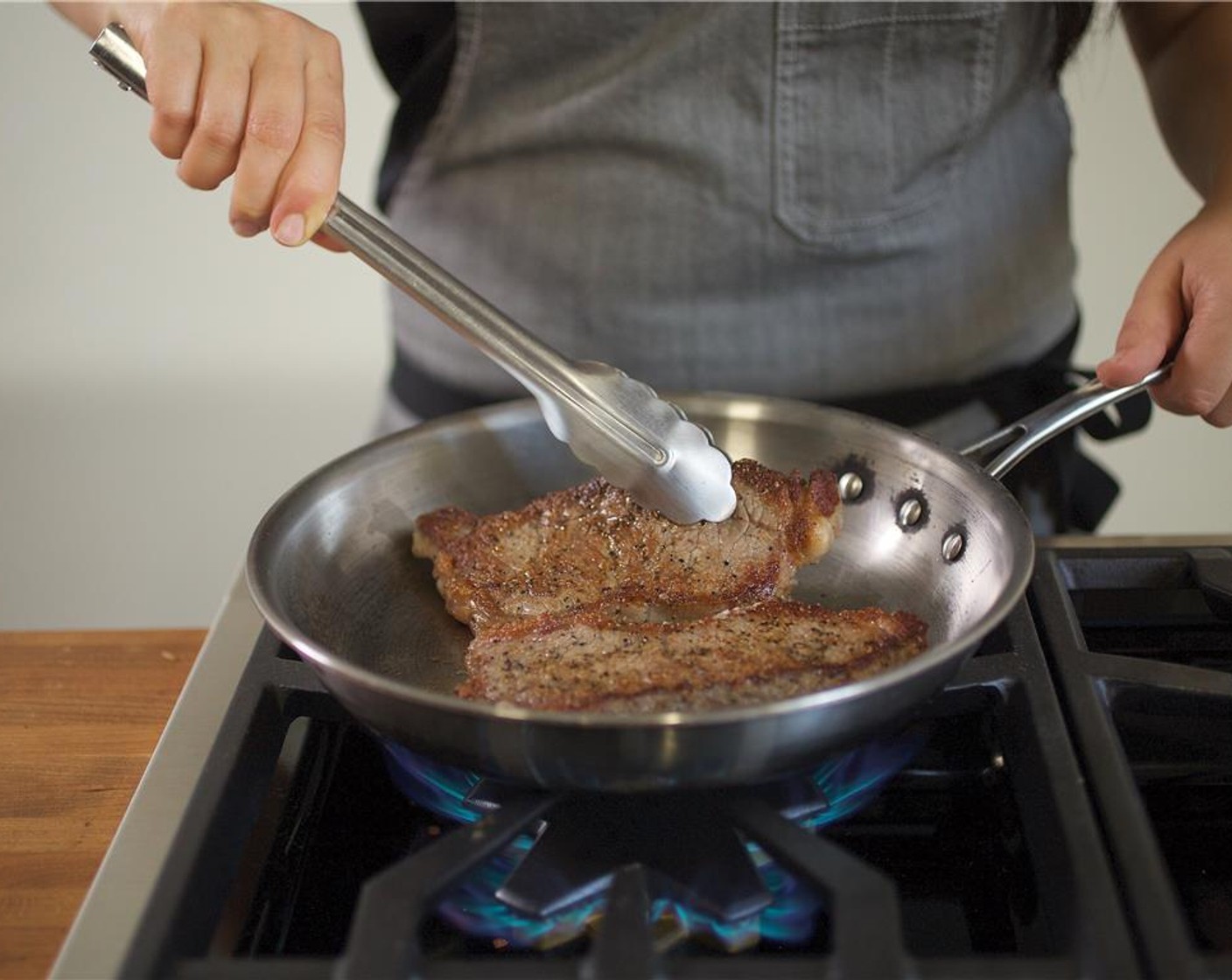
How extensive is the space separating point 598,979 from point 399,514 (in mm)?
484

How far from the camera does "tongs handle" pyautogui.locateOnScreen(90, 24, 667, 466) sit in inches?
30.1

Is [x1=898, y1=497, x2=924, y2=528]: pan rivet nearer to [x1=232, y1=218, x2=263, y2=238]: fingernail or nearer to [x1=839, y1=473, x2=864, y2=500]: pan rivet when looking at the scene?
[x1=839, y1=473, x2=864, y2=500]: pan rivet

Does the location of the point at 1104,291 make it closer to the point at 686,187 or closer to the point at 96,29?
the point at 686,187

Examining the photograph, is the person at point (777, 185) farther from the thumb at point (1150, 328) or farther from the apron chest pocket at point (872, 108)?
the thumb at point (1150, 328)

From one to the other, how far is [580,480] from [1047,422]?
359mm

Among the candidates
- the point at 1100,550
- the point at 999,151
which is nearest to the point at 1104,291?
the point at 999,151

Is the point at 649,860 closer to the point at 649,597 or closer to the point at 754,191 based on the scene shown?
the point at 649,597

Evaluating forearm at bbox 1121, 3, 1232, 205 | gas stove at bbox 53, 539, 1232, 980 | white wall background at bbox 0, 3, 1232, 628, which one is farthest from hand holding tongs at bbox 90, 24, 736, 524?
white wall background at bbox 0, 3, 1232, 628

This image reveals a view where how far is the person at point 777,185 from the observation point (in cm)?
106

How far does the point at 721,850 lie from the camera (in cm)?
63

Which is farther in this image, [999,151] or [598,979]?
[999,151]

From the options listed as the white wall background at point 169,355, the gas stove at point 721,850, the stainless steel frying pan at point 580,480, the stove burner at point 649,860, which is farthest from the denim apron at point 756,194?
the white wall background at point 169,355

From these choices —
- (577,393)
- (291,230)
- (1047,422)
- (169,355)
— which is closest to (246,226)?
(291,230)

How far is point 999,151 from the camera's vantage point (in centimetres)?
114
